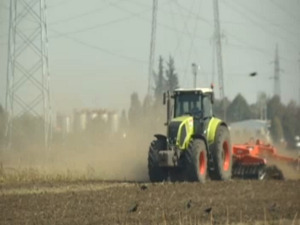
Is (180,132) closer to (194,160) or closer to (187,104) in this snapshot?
(194,160)

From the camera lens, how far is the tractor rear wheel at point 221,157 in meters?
20.0

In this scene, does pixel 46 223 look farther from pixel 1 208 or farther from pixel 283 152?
pixel 283 152

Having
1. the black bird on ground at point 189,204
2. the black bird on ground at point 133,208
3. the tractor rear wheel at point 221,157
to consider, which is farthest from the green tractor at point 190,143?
the black bird on ground at point 133,208

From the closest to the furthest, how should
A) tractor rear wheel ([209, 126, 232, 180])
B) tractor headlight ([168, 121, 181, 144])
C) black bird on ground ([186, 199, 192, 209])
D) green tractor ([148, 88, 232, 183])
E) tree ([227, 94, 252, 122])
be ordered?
black bird on ground ([186, 199, 192, 209]) < green tractor ([148, 88, 232, 183]) < tractor headlight ([168, 121, 181, 144]) < tractor rear wheel ([209, 126, 232, 180]) < tree ([227, 94, 252, 122])

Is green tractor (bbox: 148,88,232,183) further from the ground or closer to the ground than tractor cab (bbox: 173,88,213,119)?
closer to the ground

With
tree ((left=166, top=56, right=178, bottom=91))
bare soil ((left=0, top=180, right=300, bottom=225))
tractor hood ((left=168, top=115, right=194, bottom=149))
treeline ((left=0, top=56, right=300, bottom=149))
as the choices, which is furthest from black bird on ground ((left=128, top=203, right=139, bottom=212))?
tree ((left=166, top=56, right=178, bottom=91))

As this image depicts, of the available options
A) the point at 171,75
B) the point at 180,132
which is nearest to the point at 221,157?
the point at 180,132

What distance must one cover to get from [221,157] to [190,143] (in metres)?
1.65

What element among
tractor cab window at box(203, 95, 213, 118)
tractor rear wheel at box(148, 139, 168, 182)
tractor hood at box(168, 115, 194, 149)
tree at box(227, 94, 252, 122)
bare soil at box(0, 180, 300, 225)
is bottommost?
bare soil at box(0, 180, 300, 225)

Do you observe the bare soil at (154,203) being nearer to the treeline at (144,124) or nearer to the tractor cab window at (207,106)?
the tractor cab window at (207,106)

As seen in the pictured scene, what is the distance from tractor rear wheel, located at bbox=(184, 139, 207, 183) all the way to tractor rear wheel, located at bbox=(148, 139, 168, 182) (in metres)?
0.84

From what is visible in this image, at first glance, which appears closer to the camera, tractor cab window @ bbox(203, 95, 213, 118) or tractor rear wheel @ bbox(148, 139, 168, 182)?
tractor rear wheel @ bbox(148, 139, 168, 182)

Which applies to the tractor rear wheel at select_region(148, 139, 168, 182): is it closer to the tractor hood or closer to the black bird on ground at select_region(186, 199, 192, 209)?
the tractor hood

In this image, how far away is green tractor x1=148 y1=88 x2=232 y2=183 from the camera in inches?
742
